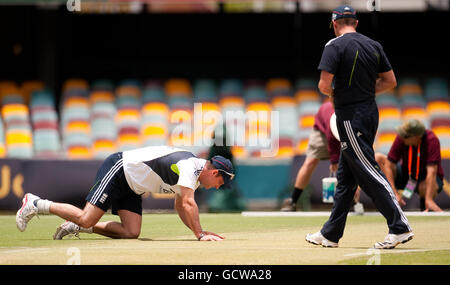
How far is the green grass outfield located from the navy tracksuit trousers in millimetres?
→ 355

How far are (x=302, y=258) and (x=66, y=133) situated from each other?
12.2 m

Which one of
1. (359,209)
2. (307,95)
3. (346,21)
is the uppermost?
(346,21)

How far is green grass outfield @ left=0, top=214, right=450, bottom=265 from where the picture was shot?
720 centimetres

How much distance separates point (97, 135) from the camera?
61.3ft

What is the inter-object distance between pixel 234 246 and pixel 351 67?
2108mm

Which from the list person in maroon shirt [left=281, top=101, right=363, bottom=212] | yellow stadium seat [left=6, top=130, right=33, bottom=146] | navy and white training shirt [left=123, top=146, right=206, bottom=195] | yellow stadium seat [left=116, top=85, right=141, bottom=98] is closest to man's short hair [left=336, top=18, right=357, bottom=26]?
navy and white training shirt [left=123, top=146, right=206, bottom=195]

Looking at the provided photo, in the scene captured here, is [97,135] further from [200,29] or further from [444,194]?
[444,194]

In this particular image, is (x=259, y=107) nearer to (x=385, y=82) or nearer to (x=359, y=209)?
(x=359, y=209)

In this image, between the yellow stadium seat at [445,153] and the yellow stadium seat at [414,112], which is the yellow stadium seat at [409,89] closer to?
the yellow stadium seat at [414,112]

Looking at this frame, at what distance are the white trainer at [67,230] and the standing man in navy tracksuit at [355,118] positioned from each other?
2812 millimetres

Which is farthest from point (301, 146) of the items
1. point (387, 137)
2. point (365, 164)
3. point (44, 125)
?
point (365, 164)

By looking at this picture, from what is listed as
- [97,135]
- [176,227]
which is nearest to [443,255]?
[176,227]

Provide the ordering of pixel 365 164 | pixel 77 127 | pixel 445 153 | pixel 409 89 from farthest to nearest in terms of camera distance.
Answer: pixel 409 89, pixel 77 127, pixel 445 153, pixel 365 164

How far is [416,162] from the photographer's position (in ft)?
43.8
